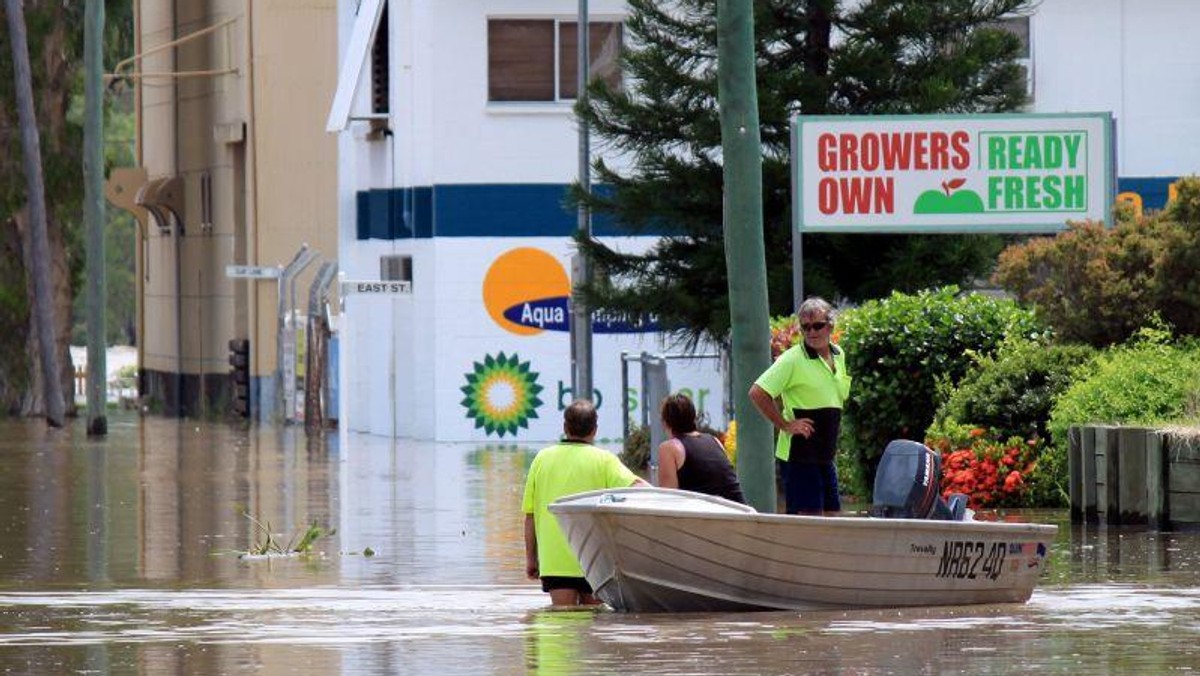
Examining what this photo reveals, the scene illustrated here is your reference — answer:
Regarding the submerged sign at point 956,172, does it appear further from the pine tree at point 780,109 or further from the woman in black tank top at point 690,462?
the woman in black tank top at point 690,462

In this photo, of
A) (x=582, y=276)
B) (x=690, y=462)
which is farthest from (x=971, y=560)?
(x=582, y=276)

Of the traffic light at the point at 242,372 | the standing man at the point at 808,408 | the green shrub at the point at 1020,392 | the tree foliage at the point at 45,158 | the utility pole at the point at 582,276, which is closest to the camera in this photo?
the standing man at the point at 808,408

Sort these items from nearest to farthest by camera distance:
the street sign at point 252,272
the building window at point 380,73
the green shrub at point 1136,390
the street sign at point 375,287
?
the green shrub at point 1136,390 → the street sign at point 375,287 → the building window at point 380,73 → the street sign at point 252,272

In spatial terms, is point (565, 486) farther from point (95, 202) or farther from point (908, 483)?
point (95, 202)

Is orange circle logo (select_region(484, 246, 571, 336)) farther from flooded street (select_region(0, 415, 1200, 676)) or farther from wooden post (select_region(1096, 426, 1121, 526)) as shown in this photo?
wooden post (select_region(1096, 426, 1121, 526))

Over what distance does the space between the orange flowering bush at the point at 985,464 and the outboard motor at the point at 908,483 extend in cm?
696

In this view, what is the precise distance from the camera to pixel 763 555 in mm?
14039

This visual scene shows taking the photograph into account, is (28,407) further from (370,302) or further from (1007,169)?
(1007,169)

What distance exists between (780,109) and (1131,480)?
9.36m

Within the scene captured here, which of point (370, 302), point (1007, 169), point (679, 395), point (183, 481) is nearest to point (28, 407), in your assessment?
point (370, 302)

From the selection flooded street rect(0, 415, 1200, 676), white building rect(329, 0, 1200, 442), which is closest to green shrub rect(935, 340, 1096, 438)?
flooded street rect(0, 415, 1200, 676)

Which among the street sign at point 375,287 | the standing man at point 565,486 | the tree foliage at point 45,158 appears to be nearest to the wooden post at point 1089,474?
the standing man at point 565,486

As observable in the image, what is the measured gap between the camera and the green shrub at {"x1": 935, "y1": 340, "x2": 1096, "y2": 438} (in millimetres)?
22266

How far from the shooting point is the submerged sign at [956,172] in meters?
24.8
